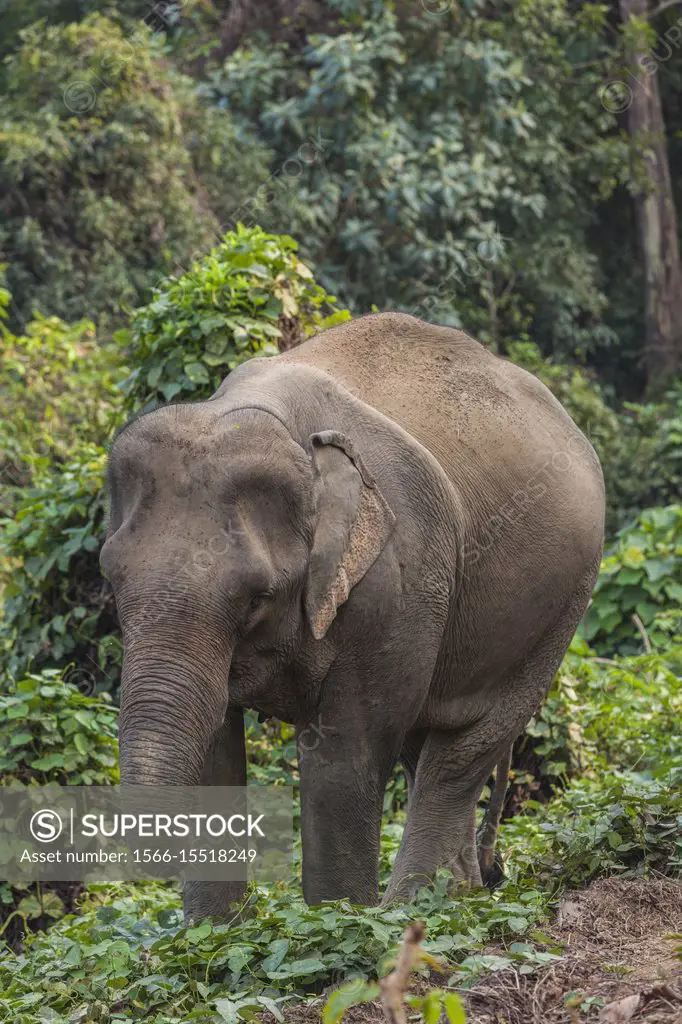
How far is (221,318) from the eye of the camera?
7277mm

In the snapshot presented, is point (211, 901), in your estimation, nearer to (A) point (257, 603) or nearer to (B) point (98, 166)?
(A) point (257, 603)

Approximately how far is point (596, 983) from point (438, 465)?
72.5 inches

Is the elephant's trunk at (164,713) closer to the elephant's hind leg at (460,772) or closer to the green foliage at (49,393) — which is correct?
the elephant's hind leg at (460,772)

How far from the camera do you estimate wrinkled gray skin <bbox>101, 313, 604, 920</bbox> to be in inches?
163

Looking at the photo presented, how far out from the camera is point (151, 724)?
13.1 feet

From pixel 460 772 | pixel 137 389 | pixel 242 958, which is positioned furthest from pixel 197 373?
pixel 242 958

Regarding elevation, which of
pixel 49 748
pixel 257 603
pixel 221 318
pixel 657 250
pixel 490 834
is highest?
pixel 657 250

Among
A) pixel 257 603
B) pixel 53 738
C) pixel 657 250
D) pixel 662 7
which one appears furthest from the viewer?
pixel 657 250

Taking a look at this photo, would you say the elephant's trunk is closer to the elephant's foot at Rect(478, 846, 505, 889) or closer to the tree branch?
the elephant's foot at Rect(478, 846, 505, 889)

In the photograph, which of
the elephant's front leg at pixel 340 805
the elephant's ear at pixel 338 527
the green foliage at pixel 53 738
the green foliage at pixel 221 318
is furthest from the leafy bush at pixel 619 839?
the green foliage at pixel 221 318

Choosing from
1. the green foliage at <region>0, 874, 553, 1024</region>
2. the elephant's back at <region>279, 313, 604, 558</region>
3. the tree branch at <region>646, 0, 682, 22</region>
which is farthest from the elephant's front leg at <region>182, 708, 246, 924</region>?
the tree branch at <region>646, 0, 682, 22</region>

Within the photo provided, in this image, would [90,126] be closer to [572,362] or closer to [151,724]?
[572,362]

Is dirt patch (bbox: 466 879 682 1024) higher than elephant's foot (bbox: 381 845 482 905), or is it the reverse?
dirt patch (bbox: 466 879 682 1024)

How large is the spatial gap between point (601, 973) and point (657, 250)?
625 inches
